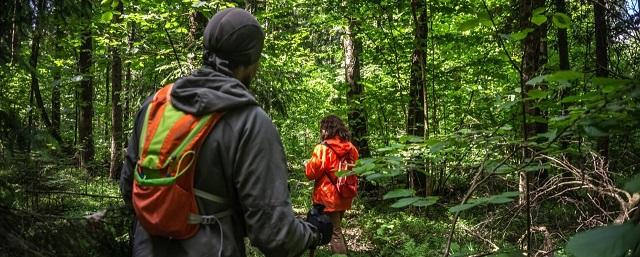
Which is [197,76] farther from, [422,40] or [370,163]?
[422,40]

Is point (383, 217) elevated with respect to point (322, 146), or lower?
lower

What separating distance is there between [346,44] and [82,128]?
8.91 metres

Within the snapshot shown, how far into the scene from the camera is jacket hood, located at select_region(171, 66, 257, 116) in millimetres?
1975

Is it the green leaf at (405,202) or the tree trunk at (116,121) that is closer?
the green leaf at (405,202)

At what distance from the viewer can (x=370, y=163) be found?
8.86 ft

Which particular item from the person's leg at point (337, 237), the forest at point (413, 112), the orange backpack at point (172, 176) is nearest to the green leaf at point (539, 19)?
the forest at point (413, 112)

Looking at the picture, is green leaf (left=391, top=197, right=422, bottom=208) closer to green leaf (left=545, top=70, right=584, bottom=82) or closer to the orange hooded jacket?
green leaf (left=545, top=70, right=584, bottom=82)

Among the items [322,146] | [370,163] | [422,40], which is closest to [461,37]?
[422,40]

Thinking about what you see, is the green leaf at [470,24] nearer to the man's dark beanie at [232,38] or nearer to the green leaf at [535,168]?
the green leaf at [535,168]

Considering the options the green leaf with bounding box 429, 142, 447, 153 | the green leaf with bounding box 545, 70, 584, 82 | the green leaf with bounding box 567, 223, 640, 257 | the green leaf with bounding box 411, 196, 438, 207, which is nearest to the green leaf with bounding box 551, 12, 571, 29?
the green leaf with bounding box 429, 142, 447, 153

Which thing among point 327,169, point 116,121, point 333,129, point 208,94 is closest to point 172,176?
point 208,94

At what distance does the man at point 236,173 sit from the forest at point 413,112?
2.02ft

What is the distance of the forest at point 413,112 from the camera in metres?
2.38

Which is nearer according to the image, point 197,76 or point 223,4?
point 197,76
